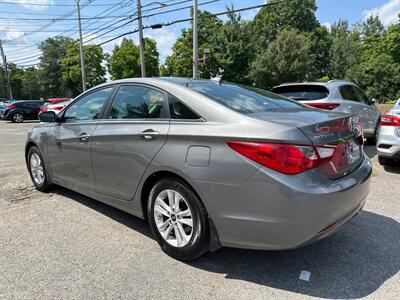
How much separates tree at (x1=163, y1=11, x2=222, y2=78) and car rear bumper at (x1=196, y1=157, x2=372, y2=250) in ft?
129

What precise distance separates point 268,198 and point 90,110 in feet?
8.19

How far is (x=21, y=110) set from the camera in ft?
76.5

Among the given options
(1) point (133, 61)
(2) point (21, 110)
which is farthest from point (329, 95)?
(1) point (133, 61)

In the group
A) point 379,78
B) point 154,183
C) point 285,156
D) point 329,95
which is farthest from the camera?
point 379,78

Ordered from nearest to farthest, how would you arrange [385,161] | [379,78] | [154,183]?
[154,183] < [385,161] < [379,78]

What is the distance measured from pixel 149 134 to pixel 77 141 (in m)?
1.29

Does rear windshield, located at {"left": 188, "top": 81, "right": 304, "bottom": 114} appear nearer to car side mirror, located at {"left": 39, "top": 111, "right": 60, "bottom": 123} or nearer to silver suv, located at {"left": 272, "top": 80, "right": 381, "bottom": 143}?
car side mirror, located at {"left": 39, "top": 111, "right": 60, "bottom": 123}

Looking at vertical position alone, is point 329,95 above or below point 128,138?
above

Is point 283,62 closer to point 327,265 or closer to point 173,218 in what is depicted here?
point 327,265


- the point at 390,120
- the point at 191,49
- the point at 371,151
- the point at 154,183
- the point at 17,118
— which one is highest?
A: the point at 191,49

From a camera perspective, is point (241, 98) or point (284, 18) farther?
point (284, 18)

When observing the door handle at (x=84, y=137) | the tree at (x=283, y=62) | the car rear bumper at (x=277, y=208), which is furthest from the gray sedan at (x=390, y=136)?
the tree at (x=283, y=62)

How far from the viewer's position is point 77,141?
406cm

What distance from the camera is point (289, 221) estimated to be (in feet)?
8.18
